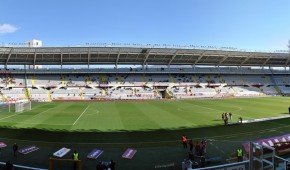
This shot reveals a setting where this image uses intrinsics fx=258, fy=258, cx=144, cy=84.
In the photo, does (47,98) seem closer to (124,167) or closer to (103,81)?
(103,81)

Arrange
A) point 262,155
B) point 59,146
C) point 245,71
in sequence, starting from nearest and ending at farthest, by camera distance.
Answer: point 262,155
point 59,146
point 245,71

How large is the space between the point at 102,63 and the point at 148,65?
15.2m

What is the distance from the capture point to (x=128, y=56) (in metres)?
70.8

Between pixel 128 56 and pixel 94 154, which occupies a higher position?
pixel 128 56

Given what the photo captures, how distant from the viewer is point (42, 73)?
235 feet

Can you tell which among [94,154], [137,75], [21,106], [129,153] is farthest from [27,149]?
[137,75]

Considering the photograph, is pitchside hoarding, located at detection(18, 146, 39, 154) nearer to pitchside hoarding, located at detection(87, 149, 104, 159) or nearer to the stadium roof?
pitchside hoarding, located at detection(87, 149, 104, 159)

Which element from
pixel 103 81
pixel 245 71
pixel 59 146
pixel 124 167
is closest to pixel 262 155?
pixel 124 167

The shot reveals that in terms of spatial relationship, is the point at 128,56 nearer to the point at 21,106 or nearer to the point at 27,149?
the point at 21,106

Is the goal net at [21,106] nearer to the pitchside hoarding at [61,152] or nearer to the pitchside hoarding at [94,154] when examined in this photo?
the pitchside hoarding at [61,152]

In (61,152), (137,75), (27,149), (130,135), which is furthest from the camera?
(137,75)

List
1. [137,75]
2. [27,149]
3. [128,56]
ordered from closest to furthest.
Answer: [27,149], [128,56], [137,75]

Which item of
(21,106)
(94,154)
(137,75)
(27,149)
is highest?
(137,75)

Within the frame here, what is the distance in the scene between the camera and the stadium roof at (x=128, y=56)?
64.4 m
